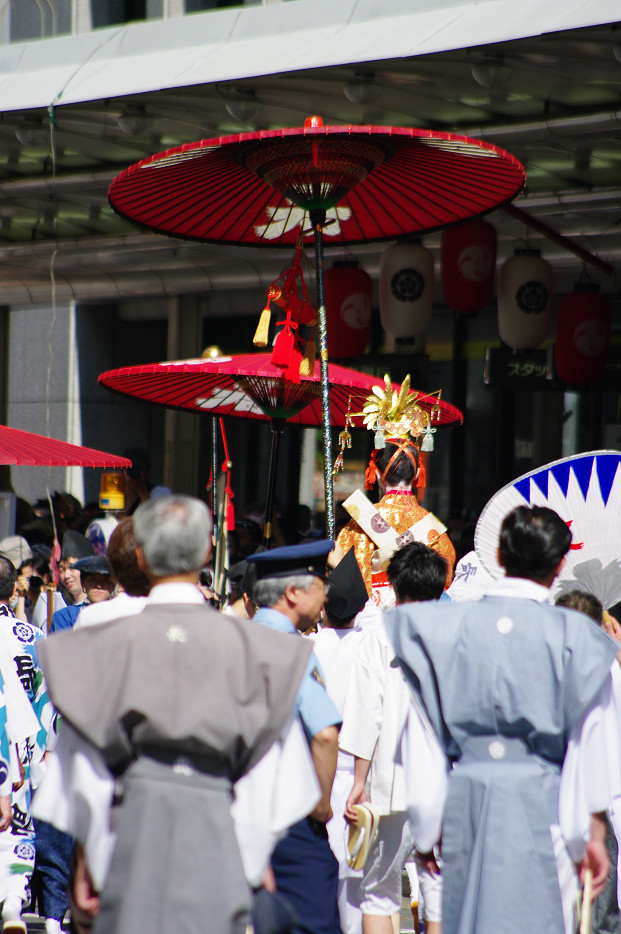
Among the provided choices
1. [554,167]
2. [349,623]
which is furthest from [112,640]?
[554,167]

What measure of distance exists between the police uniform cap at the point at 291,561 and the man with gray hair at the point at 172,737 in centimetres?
60

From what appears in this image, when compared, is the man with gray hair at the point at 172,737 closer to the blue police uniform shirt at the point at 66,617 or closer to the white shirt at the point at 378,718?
the white shirt at the point at 378,718

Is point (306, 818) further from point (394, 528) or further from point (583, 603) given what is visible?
point (394, 528)

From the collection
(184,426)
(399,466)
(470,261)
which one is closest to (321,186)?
(399,466)

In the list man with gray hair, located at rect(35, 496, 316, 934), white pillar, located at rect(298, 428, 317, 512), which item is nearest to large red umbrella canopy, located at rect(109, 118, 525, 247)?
man with gray hair, located at rect(35, 496, 316, 934)

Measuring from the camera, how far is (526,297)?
8.17 metres

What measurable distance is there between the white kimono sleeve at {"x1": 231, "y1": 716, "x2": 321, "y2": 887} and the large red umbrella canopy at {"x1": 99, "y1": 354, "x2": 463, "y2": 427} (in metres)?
2.20

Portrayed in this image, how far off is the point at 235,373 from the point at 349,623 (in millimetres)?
1272

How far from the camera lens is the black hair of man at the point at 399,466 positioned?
13.9ft

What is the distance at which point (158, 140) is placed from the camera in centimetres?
802

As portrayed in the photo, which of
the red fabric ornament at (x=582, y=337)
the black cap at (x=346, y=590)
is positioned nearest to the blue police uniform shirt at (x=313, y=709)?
the black cap at (x=346, y=590)

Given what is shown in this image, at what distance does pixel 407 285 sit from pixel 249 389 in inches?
160

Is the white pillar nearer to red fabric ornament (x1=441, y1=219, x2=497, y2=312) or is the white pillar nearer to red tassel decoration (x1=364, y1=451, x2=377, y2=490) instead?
red fabric ornament (x1=441, y1=219, x2=497, y2=312)

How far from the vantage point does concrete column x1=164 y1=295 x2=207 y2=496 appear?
1166 centimetres
